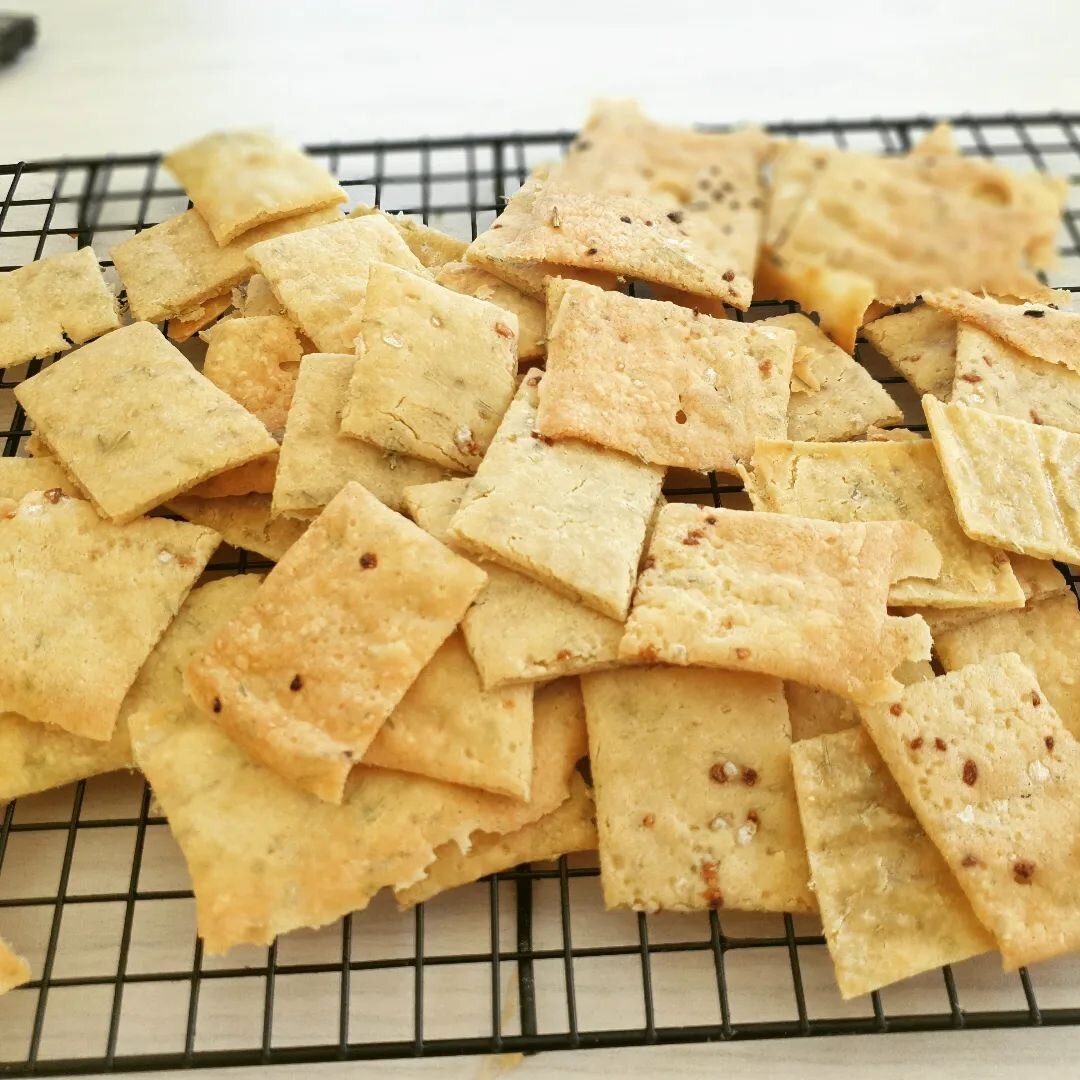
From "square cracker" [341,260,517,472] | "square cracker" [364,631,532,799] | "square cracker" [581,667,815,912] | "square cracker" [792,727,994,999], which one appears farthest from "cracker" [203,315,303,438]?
"square cracker" [792,727,994,999]

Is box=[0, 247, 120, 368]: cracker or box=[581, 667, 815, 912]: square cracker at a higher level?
box=[0, 247, 120, 368]: cracker

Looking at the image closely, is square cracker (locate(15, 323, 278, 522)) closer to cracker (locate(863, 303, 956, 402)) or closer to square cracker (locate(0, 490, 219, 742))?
square cracker (locate(0, 490, 219, 742))

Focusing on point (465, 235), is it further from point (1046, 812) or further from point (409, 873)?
point (1046, 812)

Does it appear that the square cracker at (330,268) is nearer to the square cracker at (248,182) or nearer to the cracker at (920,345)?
the square cracker at (248,182)

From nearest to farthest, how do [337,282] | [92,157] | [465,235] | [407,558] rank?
[407,558]
[337,282]
[465,235]
[92,157]

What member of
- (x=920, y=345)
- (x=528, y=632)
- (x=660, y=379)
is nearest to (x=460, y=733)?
(x=528, y=632)

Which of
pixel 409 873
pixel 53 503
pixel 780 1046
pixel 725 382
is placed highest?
pixel 725 382

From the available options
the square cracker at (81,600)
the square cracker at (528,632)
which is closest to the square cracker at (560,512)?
the square cracker at (528,632)

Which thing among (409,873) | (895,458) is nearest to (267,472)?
(409,873)
